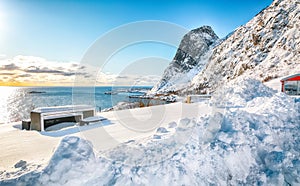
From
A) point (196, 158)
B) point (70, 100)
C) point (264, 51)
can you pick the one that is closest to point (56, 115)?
point (196, 158)

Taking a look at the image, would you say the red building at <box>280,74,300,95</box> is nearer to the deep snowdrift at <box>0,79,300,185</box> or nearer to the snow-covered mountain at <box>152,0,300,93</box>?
the snow-covered mountain at <box>152,0,300,93</box>

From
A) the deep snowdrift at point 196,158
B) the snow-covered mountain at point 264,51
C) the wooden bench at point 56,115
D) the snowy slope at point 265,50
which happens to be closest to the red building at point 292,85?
the snow-covered mountain at point 264,51

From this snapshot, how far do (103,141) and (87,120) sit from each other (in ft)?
7.85

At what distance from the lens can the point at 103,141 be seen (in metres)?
4.14

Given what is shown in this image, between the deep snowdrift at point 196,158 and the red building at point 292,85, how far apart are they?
1098cm

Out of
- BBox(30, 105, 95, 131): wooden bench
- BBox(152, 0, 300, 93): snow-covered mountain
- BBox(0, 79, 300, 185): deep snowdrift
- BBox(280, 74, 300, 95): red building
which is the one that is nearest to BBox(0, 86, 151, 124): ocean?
BBox(30, 105, 95, 131): wooden bench

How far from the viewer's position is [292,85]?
41.7ft

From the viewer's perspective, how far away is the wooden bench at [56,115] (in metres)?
5.53

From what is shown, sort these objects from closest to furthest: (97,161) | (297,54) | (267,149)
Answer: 1. (97,161)
2. (267,149)
3. (297,54)

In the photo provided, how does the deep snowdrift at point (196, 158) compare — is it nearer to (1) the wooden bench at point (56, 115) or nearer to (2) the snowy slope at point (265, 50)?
(1) the wooden bench at point (56, 115)

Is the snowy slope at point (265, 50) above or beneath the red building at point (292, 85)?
above

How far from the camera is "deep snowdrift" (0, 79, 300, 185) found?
2.49m

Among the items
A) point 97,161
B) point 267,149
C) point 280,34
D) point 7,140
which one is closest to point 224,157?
point 267,149

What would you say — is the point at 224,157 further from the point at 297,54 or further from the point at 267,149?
the point at 297,54
